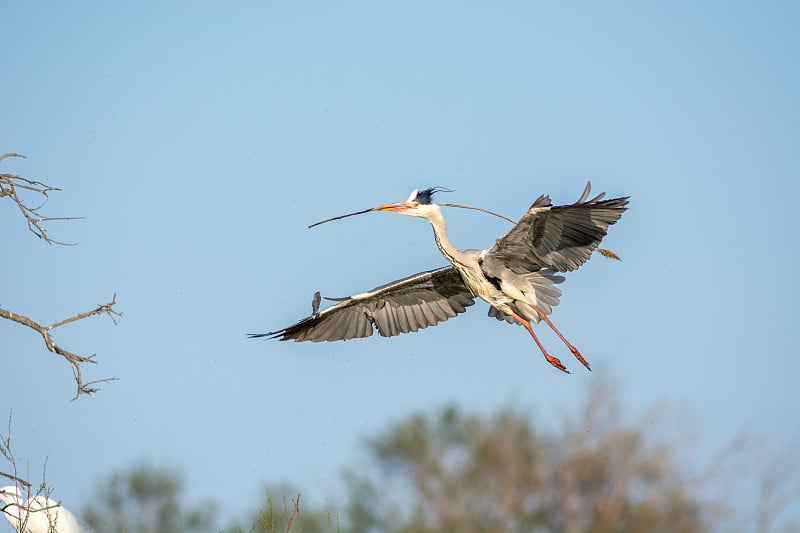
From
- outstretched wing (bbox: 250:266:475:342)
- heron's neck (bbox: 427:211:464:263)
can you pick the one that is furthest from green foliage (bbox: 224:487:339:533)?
heron's neck (bbox: 427:211:464:263)

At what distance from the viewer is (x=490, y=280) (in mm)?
11945

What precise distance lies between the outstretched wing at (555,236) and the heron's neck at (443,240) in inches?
12.7

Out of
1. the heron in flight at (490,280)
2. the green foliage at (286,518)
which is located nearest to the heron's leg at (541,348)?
the heron in flight at (490,280)

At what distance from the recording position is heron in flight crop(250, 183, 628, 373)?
11.0m

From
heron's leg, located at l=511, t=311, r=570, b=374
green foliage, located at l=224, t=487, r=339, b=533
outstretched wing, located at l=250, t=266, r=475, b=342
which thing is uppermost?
outstretched wing, located at l=250, t=266, r=475, b=342

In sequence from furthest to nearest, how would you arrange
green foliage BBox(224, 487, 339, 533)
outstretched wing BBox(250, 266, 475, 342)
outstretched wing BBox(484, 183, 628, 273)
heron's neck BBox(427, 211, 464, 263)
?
outstretched wing BBox(250, 266, 475, 342)
heron's neck BBox(427, 211, 464, 263)
outstretched wing BBox(484, 183, 628, 273)
green foliage BBox(224, 487, 339, 533)

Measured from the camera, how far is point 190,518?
1688cm

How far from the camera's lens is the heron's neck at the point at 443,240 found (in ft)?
39.4

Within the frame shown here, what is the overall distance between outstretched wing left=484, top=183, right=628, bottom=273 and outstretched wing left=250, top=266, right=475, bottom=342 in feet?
3.45

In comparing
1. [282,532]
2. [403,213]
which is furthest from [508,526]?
[282,532]

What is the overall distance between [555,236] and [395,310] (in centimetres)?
240

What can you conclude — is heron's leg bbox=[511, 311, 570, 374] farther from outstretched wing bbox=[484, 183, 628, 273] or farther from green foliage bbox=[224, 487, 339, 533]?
green foliage bbox=[224, 487, 339, 533]

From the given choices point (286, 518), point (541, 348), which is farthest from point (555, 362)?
point (286, 518)

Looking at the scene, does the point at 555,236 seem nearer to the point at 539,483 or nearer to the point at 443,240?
the point at 443,240
